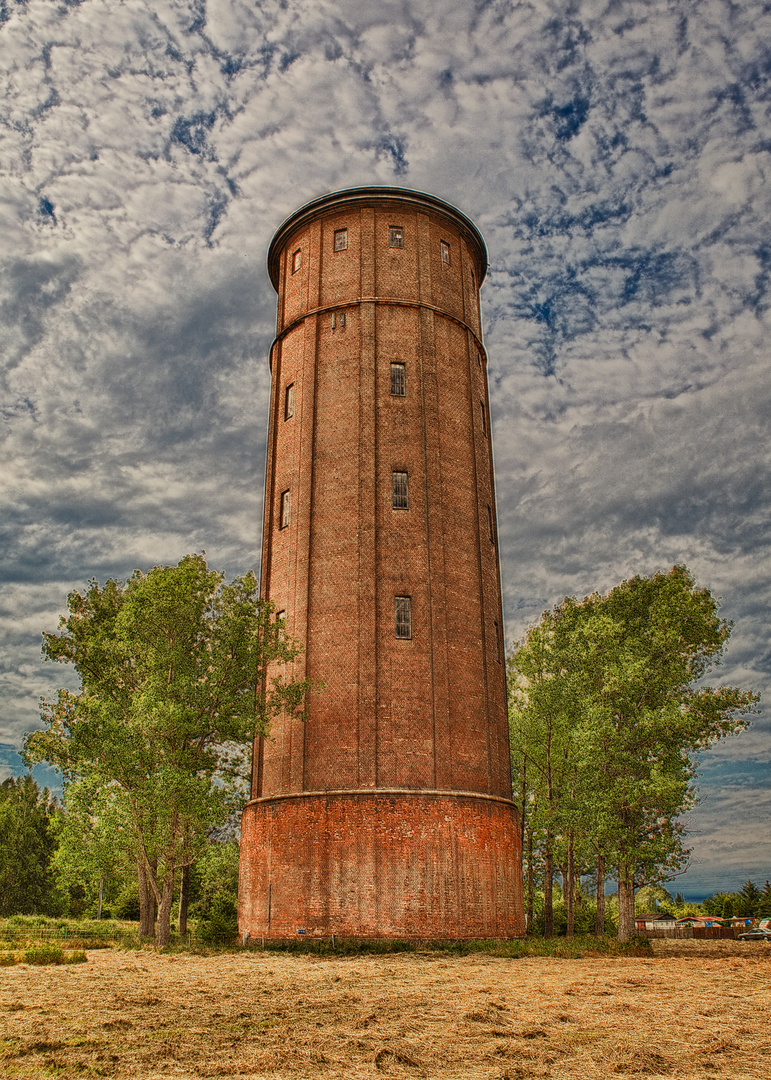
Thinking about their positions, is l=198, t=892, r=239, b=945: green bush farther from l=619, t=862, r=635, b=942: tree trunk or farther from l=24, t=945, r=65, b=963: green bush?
l=619, t=862, r=635, b=942: tree trunk

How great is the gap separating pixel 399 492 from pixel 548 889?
2008 cm

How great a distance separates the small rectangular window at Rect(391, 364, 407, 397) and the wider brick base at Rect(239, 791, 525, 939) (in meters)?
13.5

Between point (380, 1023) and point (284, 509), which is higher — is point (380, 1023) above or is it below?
below

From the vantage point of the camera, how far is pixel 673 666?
29016mm

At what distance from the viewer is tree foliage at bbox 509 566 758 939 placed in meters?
27.6

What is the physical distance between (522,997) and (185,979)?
652 cm

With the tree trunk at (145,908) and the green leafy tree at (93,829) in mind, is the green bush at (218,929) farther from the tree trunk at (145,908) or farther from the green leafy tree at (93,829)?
the green leafy tree at (93,829)

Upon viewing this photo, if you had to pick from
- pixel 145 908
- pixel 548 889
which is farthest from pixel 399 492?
pixel 548 889

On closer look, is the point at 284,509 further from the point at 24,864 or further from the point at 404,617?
the point at 24,864

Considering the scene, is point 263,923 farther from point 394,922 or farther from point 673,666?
point 673,666

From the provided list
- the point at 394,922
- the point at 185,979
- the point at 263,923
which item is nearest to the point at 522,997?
the point at 185,979

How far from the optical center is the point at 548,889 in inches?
1455

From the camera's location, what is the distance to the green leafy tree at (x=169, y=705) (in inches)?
933

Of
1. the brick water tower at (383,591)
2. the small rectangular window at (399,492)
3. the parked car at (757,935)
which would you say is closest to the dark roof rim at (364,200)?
the brick water tower at (383,591)
